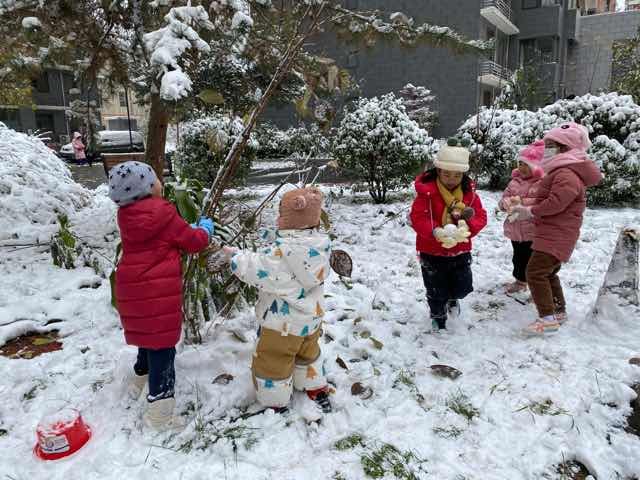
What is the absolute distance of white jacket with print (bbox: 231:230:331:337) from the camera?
220 cm

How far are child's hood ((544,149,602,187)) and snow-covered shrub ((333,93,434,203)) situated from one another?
3.77 metres

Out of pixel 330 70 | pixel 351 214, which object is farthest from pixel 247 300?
pixel 351 214

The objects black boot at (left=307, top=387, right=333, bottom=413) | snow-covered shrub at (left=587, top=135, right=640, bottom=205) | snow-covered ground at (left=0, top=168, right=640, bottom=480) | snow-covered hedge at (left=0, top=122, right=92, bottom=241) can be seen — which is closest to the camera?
snow-covered ground at (left=0, top=168, right=640, bottom=480)

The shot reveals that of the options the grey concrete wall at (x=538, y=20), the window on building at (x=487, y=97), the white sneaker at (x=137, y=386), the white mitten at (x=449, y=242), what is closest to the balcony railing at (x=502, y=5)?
the grey concrete wall at (x=538, y=20)

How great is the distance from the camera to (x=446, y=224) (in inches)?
121

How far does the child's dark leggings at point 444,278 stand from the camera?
318cm

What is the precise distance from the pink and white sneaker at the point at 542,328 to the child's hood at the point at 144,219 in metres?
2.49

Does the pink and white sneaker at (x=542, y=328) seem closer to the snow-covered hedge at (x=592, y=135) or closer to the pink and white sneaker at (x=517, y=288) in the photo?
the pink and white sneaker at (x=517, y=288)

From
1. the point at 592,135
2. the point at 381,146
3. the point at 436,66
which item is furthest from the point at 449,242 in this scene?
the point at 436,66

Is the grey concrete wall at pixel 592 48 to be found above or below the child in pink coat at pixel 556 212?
above

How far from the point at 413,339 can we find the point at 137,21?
3145mm

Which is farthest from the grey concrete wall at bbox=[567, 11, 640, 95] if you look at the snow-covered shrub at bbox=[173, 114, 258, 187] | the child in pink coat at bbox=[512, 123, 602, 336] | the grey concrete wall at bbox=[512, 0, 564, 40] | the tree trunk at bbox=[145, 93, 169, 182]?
the tree trunk at bbox=[145, 93, 169, 182]

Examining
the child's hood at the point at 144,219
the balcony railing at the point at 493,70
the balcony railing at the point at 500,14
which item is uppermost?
the balcony railing at the point at 500,14

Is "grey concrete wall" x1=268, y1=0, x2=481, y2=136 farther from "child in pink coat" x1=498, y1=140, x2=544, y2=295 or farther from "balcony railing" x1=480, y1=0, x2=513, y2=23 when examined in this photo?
"child in pink coat" x1=498, y1=140, x2=544, y2=295
